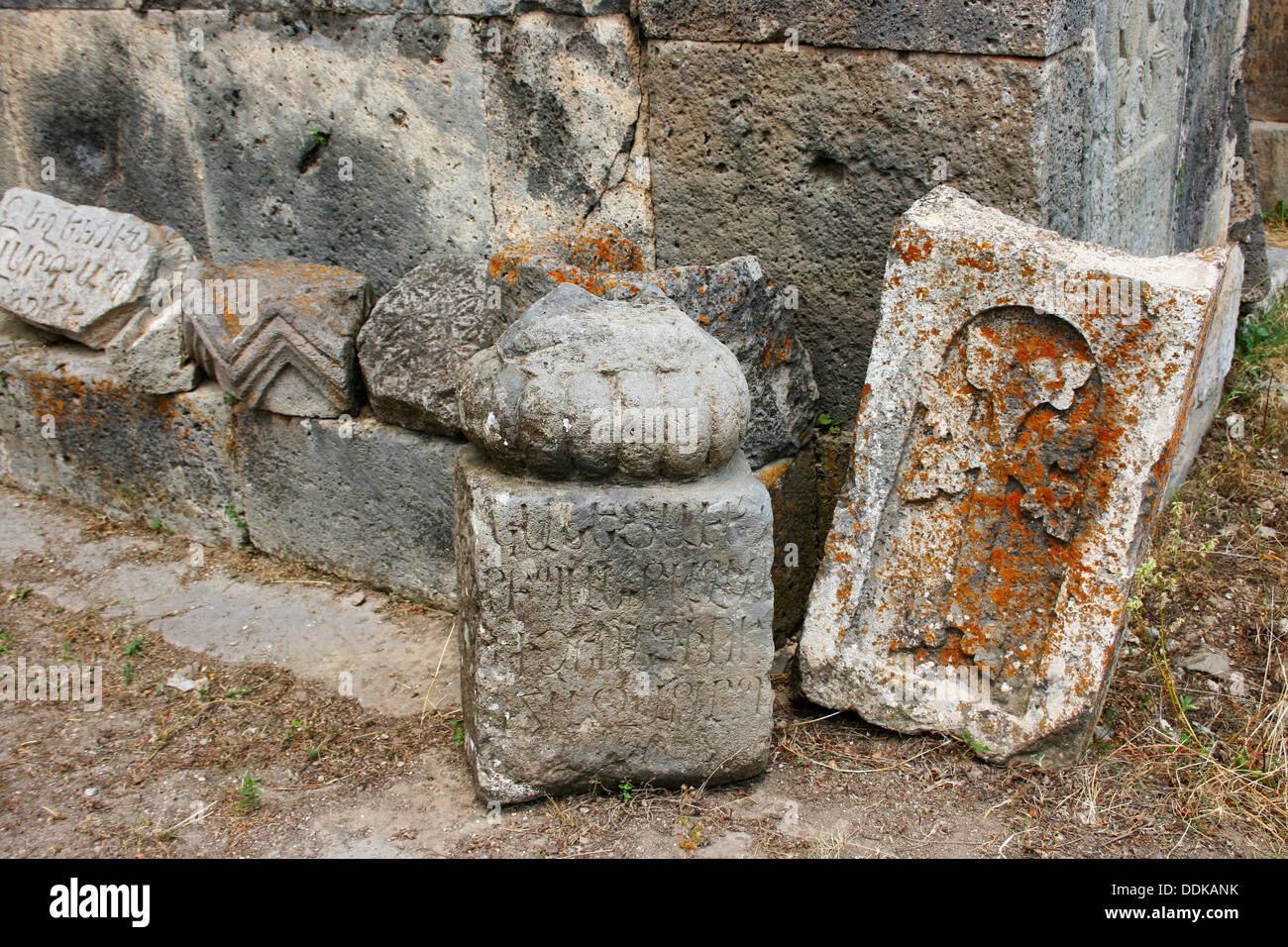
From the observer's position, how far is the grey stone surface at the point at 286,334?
349 cm

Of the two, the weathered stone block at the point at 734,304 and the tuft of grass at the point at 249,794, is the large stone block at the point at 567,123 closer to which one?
the weathered stone block at the point at 734,304

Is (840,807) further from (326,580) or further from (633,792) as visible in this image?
(326,580)

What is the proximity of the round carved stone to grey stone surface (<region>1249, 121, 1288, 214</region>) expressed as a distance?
5891 mm

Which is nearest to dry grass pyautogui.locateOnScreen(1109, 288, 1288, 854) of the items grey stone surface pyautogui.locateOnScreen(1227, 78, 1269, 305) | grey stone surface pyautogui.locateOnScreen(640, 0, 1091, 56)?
grey stone surface pyautogui.locateOnScreen(1227, 78, 1269, 305)

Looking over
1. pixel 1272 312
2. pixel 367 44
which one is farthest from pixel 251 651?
pixel 1272 312

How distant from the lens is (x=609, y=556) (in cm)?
245

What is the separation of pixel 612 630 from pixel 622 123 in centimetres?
158

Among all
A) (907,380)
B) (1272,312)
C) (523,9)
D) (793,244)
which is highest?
(523,9)

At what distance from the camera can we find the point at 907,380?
8.84 ft

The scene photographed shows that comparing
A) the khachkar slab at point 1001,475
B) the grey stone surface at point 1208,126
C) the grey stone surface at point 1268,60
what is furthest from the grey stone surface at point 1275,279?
the khachkar slab at point 1001,475

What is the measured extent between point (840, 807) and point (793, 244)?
1490 mm

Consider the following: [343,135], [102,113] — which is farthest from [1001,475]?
[102,113]

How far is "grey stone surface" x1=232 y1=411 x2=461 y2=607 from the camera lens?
347 centimetres

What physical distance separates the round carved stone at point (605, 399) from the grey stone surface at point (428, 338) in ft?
2.48
